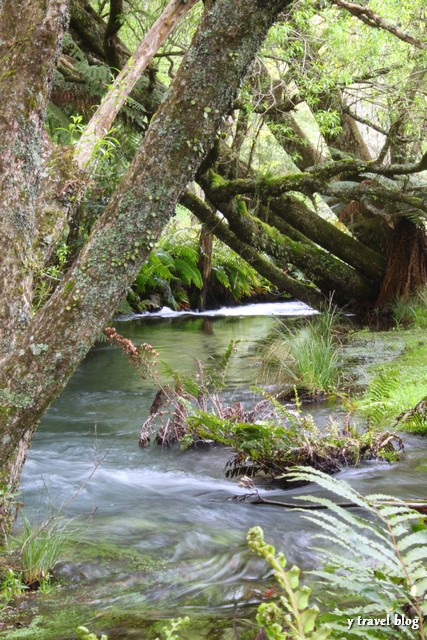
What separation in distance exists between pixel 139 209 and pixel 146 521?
196 centimetres

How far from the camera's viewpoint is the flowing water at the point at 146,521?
254cm

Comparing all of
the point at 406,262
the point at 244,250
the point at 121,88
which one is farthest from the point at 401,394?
the point at 244,250

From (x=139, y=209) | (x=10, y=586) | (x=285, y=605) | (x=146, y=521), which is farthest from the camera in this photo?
(x=146, y=521)

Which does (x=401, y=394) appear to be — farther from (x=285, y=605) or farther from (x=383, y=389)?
(x=285, y=605)

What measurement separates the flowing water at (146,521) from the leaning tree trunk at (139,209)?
72 cm

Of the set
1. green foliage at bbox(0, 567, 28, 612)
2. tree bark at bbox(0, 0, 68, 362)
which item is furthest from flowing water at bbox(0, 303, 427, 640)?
tree bark at bbox(0, 0, 68, 362)

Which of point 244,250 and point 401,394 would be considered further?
point 244,250

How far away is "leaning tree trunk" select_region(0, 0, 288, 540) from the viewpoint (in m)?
2.75

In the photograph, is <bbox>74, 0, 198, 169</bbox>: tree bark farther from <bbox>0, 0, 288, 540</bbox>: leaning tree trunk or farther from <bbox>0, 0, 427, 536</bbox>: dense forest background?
<bbox>0, 0, 288, 540</bbox>: leaning tree trunk

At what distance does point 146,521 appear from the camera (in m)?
3.86

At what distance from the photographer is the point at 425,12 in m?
9.55

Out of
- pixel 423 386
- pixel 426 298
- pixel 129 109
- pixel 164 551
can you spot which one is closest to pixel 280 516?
pixel 164 551

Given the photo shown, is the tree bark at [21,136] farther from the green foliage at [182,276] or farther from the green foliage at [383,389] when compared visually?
the green foliage at [182,276]

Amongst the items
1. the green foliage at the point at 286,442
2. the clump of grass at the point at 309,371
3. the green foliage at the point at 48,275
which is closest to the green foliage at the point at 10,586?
the green foliage at the point at 286,442
